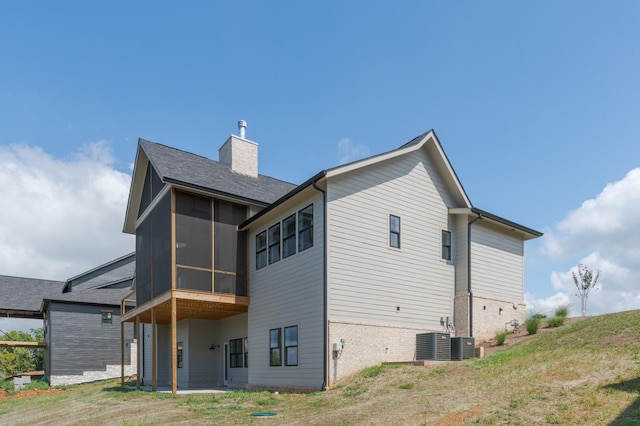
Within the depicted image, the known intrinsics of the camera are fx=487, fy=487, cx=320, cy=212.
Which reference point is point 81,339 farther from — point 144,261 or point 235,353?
point 235,353

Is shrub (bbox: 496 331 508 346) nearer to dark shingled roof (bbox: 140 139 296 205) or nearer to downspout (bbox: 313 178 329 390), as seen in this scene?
downspout (bbox: 313 178 329 390)

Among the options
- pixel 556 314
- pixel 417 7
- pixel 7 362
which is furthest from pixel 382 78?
pixel 7 362

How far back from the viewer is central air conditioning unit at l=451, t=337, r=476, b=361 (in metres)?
14.7

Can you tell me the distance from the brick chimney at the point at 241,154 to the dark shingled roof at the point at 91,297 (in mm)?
17744

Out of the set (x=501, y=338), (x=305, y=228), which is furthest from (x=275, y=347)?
(x=501, y=338)

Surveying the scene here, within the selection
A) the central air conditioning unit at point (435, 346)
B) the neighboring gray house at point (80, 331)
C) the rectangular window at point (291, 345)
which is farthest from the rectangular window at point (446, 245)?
the neighboring gray house at point (80, 331)

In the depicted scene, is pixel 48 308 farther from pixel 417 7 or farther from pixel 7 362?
pixel 417 7

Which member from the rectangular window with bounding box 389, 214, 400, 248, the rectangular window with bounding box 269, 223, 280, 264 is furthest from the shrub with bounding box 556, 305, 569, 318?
the rectangular window with bounding box 269, 223, 280, 264

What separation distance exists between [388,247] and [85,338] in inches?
999

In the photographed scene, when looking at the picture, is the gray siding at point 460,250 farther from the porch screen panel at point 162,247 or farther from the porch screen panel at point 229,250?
the porch screen panel at point 162,247

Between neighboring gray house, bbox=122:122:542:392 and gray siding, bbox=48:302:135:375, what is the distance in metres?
14.7

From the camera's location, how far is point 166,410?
476 inches

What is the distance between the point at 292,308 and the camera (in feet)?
49.8

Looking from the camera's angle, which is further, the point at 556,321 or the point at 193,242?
the point at 193,242
